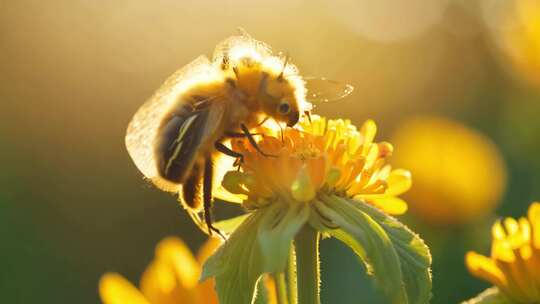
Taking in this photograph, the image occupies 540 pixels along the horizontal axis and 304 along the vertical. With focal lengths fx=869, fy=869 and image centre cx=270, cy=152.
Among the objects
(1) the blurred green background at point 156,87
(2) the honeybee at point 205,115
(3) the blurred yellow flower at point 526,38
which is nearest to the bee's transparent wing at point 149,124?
(2) the honeybee at point 205,115

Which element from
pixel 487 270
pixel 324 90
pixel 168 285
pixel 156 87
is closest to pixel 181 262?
pixel 168 285

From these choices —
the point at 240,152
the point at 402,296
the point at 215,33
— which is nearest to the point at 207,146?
the point at 240,152

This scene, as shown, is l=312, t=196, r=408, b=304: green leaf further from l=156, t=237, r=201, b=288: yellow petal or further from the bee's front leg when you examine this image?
l=156, t=237, r=201, b=288: yellow petal

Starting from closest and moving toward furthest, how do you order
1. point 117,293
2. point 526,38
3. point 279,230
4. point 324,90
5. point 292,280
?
point 279,230 < point 292,280 < point 117,293 < point 324,90 < point 526,38

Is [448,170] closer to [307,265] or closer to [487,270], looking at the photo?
[487,270]

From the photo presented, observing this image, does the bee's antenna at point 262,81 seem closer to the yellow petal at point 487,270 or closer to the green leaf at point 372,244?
the green leaf at point 372,244

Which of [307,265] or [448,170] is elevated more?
[307,265]

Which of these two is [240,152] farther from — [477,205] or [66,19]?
[66,19]
